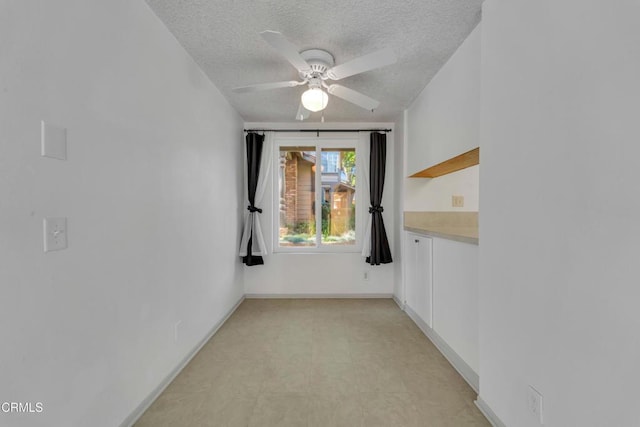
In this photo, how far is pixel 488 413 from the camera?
170cm

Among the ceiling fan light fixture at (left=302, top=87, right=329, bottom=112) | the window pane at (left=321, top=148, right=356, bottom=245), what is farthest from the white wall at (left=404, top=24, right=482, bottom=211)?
the ceiling fan light fixture at (left=302, top=87, right=329, bottom=112)

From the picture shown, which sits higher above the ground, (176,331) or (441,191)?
(441,191)

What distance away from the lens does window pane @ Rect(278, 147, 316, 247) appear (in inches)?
165

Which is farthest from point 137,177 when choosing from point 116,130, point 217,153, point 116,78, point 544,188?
point 544,188

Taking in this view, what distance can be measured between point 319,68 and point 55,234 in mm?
1879

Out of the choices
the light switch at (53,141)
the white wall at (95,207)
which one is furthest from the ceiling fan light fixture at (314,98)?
the light switch at (53,141)

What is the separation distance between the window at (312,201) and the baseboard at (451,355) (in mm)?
1507

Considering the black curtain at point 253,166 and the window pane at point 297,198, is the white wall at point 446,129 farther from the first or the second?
the black curtain at point 253,166

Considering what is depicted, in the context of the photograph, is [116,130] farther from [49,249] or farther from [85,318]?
[85,318]

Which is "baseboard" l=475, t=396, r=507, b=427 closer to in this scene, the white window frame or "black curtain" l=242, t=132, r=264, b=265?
the white window frame

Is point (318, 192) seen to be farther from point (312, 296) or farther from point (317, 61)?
point (317, 61)

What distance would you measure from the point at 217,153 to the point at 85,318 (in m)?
2.06

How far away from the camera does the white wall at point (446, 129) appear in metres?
2.07

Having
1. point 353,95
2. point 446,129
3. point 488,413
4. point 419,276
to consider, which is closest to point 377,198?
point 419,276
